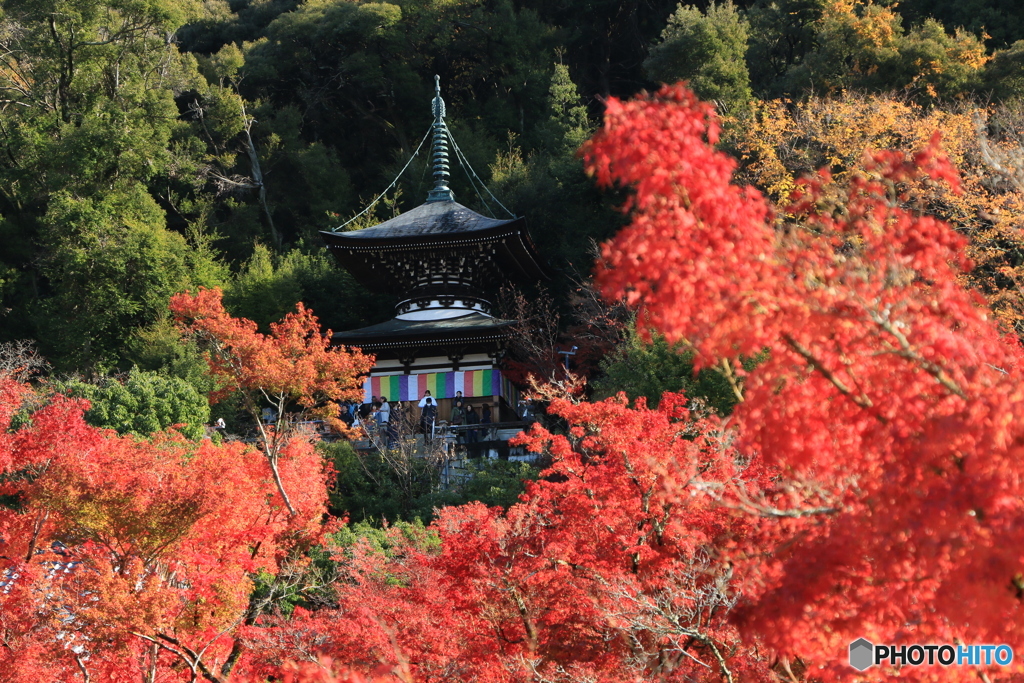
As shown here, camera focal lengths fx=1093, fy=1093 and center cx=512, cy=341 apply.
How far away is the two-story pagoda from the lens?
2553cm

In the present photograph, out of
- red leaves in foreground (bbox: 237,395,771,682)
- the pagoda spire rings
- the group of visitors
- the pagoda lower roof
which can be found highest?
the pagoda spire rings

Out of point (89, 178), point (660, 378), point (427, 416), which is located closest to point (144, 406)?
point (427, 416)

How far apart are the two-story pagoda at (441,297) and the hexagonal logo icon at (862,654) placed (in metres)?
19.0

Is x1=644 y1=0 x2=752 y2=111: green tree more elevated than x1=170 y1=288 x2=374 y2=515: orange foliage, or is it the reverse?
x1=644 y1=0 x2=752 y2=111: green tree

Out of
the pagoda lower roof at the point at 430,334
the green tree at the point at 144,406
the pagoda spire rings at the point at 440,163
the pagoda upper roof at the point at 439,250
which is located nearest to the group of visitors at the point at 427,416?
the pagoda lower roof at the point at 430,334

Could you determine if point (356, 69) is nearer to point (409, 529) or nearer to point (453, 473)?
point (453, 473)

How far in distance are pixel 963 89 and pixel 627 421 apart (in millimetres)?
18058

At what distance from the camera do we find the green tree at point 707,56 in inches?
1216

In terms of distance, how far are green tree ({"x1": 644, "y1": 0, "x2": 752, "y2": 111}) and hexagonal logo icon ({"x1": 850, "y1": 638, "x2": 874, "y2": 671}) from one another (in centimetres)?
2564

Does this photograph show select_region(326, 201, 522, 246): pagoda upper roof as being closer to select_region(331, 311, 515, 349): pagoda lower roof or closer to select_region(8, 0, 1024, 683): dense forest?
select_region(331, 311, 515, 349): pagoda lower roof

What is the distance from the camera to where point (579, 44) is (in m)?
38.6

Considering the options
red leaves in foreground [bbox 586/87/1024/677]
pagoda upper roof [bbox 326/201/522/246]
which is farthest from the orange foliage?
red leaves in foreground [bbox 586/87/1024/677]

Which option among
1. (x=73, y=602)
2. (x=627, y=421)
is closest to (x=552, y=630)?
(x=627, y=421)

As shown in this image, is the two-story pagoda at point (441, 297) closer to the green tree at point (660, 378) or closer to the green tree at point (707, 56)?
the green tree at point (660, 378)
